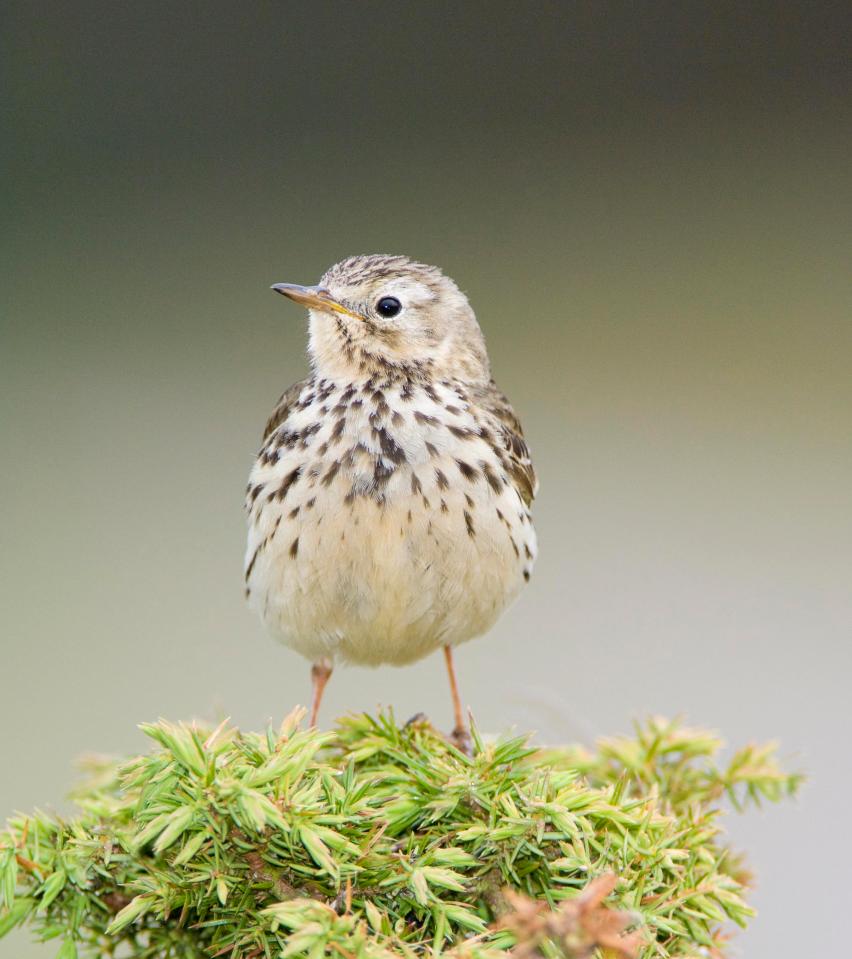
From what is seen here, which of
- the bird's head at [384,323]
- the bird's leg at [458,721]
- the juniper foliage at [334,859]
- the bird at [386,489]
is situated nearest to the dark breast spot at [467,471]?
the bird at [386,489]

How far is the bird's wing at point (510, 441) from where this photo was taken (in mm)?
2217

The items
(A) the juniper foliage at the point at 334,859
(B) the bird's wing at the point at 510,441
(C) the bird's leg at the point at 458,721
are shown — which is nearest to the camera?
(A) the juniper foliage at the point at 334,859

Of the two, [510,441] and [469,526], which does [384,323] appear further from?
[469,526]

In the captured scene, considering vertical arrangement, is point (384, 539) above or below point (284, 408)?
below

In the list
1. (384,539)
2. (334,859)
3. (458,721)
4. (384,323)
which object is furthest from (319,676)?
(334,859)

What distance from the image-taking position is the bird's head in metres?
2.26

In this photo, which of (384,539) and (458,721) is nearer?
(384,539)

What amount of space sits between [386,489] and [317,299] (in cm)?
46

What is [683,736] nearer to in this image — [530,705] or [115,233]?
[530,705]

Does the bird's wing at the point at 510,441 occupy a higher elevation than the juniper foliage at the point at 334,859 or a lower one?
higher

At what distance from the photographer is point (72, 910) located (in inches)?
49.1

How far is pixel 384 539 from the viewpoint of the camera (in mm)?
1962

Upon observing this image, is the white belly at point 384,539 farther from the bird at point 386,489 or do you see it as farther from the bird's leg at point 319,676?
the bird's leg at point 319,676

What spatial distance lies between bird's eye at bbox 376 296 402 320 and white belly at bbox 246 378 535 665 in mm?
216
